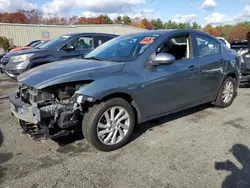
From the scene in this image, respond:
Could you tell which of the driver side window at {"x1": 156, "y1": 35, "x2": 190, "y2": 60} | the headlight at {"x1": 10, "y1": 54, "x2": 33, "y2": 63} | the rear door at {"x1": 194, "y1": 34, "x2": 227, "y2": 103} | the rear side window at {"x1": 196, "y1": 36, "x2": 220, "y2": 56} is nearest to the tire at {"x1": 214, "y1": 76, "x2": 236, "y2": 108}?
the rear door at {"x1": 194, "y1": 34, "x2": 227, "y2": 103}

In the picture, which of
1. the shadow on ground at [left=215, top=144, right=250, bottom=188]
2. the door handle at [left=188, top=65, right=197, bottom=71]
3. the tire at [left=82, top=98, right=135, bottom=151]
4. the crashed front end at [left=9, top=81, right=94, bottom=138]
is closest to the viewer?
the shadow on ground at [left=215, top=144, right=250, bottom=188]

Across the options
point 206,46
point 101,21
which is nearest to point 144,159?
point 206,46

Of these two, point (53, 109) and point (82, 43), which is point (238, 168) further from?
point (82, 43)

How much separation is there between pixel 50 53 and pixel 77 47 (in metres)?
0.88

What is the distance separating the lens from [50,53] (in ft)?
23.1

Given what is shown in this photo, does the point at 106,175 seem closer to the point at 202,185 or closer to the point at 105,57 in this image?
the point at 202,185

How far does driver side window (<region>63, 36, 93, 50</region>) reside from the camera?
7.43m

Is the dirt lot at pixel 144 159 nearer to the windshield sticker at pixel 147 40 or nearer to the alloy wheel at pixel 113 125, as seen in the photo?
the alloy wheel at pixel 113 125

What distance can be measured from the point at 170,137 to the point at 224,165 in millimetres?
990

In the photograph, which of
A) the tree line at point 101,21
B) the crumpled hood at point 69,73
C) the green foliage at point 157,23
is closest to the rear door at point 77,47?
the crumpled hood at point 69,73

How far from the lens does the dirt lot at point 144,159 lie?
2.72m

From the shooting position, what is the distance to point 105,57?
159 inches

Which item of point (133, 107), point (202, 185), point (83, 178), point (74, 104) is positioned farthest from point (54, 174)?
point (202, 185)

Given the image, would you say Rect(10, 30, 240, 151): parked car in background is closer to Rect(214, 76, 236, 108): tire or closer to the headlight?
Rect(214, 76, 236, 108): tire
